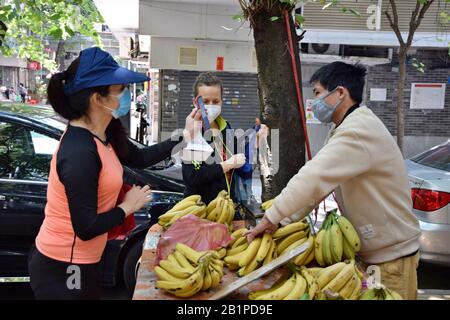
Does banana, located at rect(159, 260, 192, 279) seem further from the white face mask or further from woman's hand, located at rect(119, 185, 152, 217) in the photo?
the white face mask

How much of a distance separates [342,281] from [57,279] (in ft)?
4.47

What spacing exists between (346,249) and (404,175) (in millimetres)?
493

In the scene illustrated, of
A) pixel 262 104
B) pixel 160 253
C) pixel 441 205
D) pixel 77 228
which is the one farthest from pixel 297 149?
pixel 441 205

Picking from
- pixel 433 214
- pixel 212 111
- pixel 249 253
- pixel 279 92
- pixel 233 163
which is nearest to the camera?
pixel 249 253

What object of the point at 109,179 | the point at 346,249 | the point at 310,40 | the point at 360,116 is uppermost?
the point at 310,40

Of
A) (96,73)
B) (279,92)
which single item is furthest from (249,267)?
(279,92)

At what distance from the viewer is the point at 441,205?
214 inches

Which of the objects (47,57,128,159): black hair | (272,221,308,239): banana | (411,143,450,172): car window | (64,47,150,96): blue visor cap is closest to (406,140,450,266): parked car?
(411,143,450,172): car window

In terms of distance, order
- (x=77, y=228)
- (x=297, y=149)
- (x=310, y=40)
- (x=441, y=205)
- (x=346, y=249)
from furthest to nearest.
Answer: (x=310, y=40) < (x=441, y=205) < (x=297, y=149) < (x=346, y=249) < (x=77, y=228)

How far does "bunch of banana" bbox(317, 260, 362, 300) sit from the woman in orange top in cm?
99

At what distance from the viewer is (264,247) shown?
2504mm

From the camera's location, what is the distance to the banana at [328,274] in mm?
2234

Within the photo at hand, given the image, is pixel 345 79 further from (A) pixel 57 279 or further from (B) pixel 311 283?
(A) pixel 57 279
